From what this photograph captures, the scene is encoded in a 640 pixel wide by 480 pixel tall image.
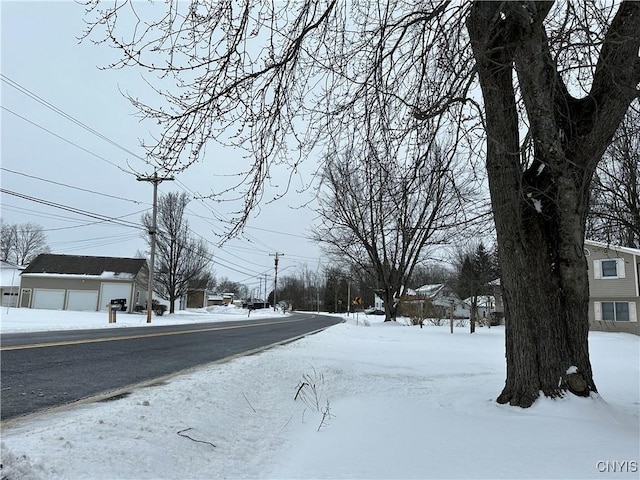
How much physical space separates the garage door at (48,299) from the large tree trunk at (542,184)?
4287 centimetres

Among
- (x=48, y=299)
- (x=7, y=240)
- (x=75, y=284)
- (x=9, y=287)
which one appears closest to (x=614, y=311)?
(x=75, y=284)

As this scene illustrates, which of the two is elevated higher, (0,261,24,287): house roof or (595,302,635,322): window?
(0,261,24,287): house roof

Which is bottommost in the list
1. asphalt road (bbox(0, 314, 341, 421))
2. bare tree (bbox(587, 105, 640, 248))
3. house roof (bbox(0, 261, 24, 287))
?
asphalt road (bbox(0, 314, 341, 421))

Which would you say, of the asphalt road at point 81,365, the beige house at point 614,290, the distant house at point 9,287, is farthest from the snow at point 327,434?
the distant house at point 9,287

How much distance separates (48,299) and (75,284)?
8.42ft

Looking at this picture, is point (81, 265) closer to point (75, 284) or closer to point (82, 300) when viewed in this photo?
point (75, 284)

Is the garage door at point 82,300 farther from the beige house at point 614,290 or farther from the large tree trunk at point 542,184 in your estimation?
the large tree trunk at point 542,184

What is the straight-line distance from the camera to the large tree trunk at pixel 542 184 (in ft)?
15.6

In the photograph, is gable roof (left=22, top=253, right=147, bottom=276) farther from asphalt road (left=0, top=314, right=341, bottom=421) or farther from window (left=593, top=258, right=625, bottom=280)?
window (left=593, top=258, right=625, bottom=280)

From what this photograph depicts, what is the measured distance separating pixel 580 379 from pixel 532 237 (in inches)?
63.0

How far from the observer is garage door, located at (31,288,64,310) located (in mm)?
39281

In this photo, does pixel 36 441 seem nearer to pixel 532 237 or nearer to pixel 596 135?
pixel 532 237

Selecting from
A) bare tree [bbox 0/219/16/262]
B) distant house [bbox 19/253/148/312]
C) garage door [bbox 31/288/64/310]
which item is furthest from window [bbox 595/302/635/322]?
bare tree [bbox 0/219/16/262]

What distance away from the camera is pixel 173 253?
131 ft
